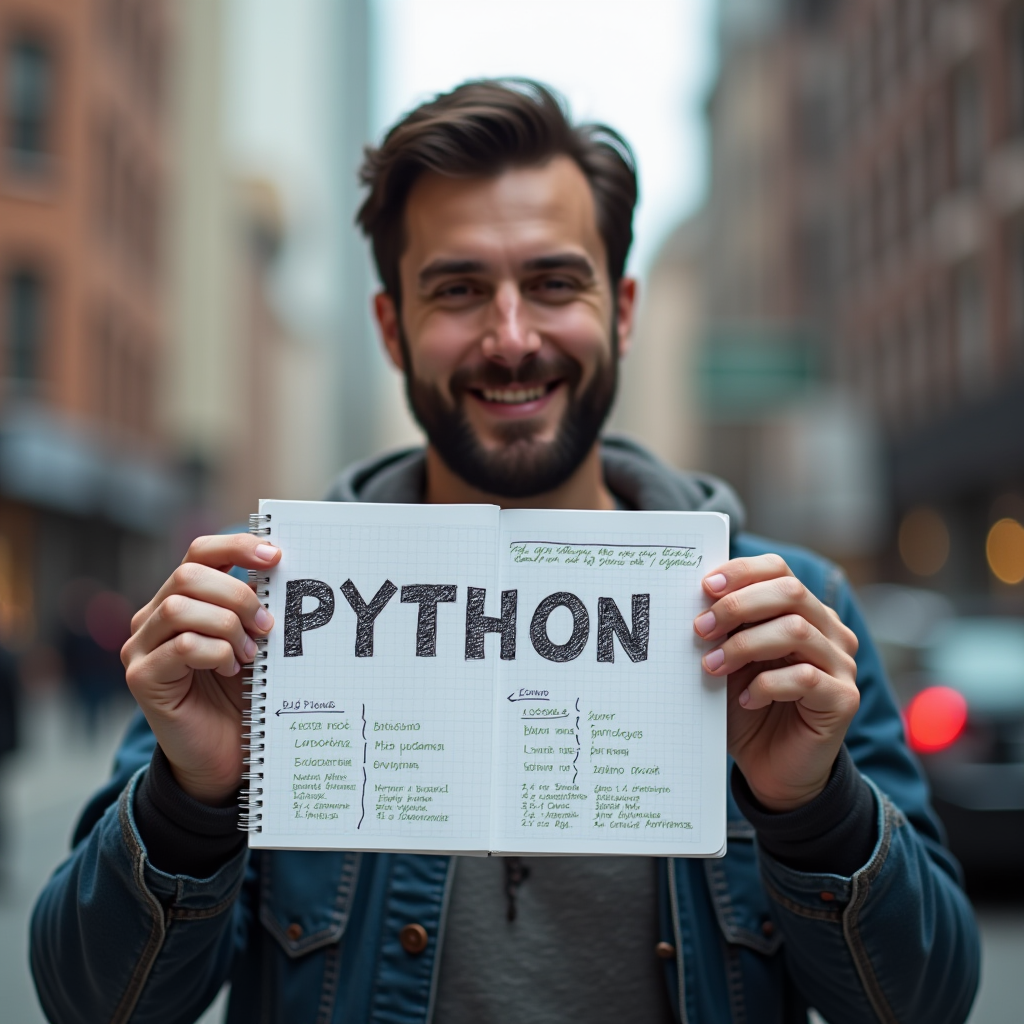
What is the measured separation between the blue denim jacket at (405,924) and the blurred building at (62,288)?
21.9m

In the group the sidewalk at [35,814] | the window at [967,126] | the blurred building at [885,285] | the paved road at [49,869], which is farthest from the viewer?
the window at [967,126]

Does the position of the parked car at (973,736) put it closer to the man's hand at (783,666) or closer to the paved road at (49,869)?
the paved road at (49,869)

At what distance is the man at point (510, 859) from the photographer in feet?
5.76

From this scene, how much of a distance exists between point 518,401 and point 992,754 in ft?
19.8

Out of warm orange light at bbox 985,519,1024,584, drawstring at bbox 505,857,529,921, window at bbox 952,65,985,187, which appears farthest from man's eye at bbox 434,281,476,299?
window at bbox 952,65,985,187

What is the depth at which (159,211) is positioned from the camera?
32.3 metres

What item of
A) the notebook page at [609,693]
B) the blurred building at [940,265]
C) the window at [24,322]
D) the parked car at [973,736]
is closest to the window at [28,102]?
the window at [24,322]

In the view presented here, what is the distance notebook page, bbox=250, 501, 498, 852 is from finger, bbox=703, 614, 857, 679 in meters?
0.35

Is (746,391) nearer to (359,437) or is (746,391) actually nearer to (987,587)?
(987,587)

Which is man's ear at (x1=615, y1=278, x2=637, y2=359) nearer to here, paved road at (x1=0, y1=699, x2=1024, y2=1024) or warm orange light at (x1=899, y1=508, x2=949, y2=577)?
paved road at (x1=0, y1=699, x2=1024, y2=1024)

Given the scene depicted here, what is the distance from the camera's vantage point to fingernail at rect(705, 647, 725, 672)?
1.75m

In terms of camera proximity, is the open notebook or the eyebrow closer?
the open notebook

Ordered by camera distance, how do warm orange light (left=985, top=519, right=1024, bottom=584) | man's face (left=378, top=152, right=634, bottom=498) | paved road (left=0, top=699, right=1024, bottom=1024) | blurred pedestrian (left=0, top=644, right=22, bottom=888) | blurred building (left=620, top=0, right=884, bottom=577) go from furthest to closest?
blurred building (left=620, top=0, right=884, bottom=577), warm orange light (left=985, top=519, right=1024, bottom=584), blurred pedestrian (left=0, top=644, right=22, bottom=888), paved road (left=0, top=699, right=1024, bottom=1024), man's face (left=378, top=152, right=634, bottom=498)

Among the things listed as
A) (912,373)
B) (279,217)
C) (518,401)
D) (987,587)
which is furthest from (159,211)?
(518,401)
